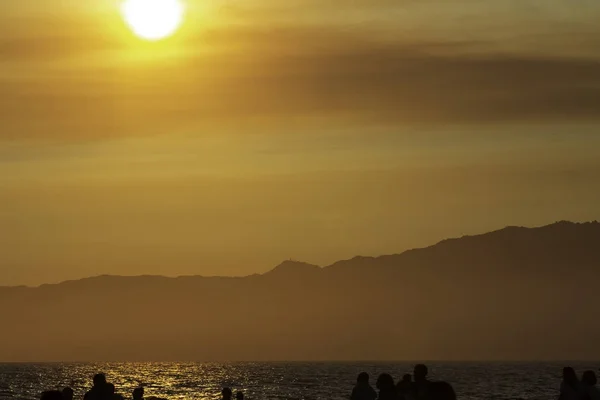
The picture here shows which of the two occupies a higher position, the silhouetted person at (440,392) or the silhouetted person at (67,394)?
the silhouetted person at (67,394)

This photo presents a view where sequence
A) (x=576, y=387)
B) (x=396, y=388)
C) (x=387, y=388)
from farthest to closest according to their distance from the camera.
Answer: (x=576, y=387), (x=396, y=388), (x=387, y=388)

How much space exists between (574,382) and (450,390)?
14.3m

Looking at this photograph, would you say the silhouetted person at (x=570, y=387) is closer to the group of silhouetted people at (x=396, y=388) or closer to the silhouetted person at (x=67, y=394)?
the group of silhouetted people at (x=396, y=388)

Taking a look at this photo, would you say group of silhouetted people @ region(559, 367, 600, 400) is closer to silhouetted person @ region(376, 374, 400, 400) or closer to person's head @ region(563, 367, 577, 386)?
person's head @ region(563, 367, 577, 386)

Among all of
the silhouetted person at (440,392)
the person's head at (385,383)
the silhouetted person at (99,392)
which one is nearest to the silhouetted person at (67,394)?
the silhouetted person at (99,392)

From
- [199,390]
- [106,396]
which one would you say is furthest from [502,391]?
[106,396]

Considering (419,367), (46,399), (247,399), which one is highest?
(247,399)

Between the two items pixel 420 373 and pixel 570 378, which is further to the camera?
pixel 570 378

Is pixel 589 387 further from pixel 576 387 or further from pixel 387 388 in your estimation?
pixel 387 388

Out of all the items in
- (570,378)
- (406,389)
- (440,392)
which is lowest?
(440,392)

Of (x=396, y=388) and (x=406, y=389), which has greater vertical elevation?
(x=396, y=388)

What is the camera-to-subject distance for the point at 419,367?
2592 cm

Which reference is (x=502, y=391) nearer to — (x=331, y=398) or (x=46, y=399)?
(x=331, y=398)

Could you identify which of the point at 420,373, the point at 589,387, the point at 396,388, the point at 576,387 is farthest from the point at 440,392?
the point at 589,387
